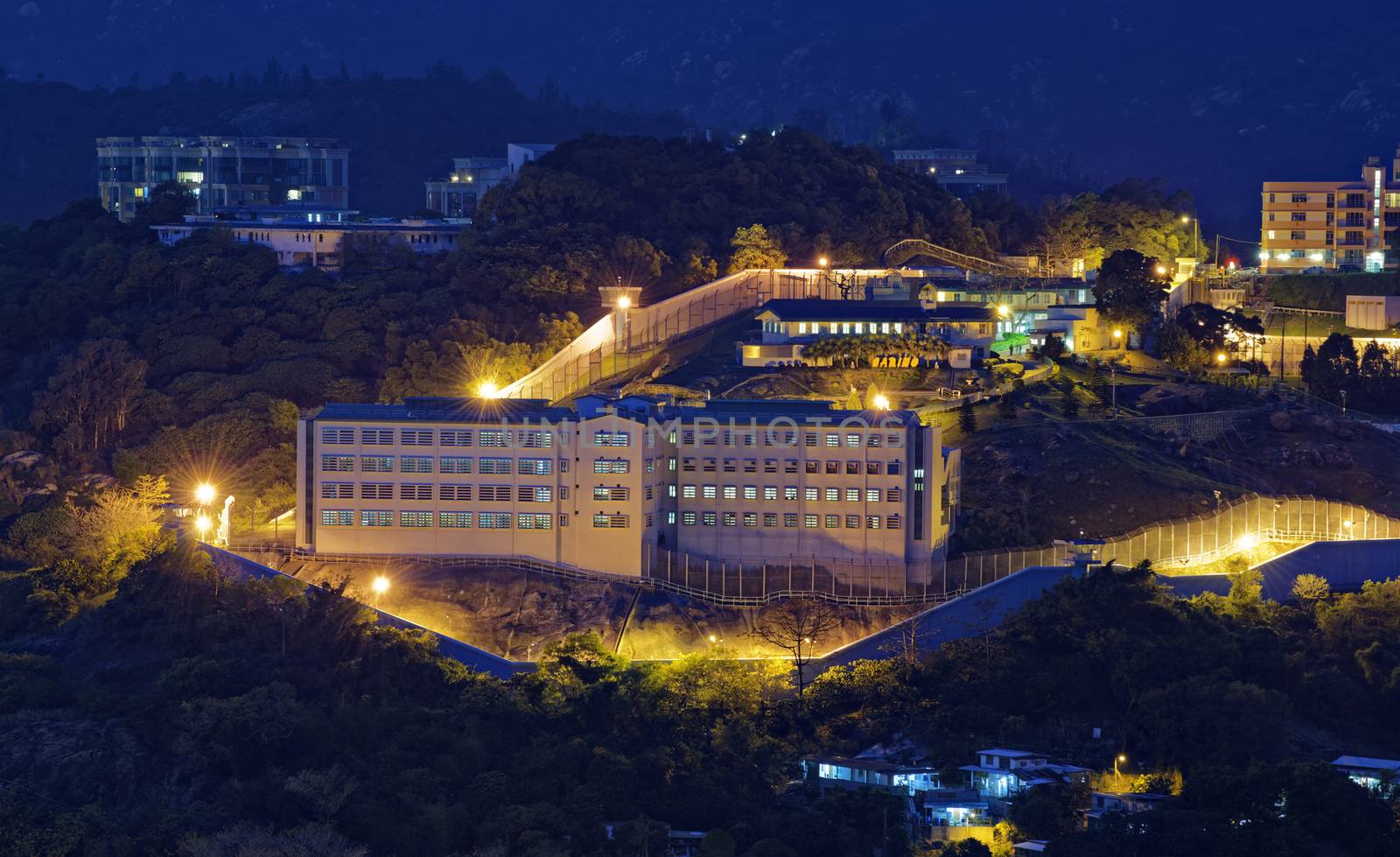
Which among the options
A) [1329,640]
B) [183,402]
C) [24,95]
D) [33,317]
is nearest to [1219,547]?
[1329,640]

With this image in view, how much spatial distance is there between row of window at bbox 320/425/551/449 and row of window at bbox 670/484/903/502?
3.70 meters

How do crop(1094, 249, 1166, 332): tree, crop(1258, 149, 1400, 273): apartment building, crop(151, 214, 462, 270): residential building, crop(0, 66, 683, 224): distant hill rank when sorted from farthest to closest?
crop(0, 66, 683, 224): distant hill, crop(1258, 149, 1400, 273): apartment building, crop(151, 214, 462, 270): residential building, crop(1094, 249, 1166, 332): tree

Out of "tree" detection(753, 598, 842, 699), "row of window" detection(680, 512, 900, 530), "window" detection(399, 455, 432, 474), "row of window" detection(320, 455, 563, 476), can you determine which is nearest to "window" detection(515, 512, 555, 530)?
"row of window" detection(320, 455, 563, 476)

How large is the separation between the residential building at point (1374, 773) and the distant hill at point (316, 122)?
341 ft

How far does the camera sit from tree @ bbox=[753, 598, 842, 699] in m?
67.2

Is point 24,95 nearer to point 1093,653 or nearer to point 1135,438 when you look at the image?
point 1135,438

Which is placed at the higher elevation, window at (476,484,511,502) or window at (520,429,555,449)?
window at (520,429,555,449)

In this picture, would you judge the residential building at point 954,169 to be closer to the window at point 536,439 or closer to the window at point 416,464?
the window at point 536,439

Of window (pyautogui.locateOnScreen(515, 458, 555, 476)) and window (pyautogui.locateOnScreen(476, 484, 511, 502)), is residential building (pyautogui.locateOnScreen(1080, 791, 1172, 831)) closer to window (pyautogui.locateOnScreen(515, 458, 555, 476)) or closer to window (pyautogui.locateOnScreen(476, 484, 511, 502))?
window (pyautogui.locateOnScreen(515, 458, 555, 476))

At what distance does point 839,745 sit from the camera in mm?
62094

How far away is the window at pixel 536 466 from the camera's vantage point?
232ft

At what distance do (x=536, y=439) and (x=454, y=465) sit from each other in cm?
260

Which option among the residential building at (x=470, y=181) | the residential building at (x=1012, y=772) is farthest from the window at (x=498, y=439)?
the residential building at (x=470, y=181)

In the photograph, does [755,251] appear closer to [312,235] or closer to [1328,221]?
[312,235]
